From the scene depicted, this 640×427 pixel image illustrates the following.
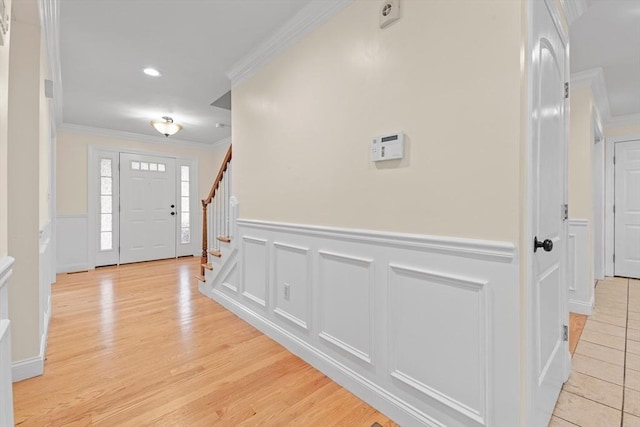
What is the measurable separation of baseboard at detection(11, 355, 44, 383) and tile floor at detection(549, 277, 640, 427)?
3.00 m

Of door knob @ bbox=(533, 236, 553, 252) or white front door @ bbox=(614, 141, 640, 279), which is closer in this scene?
door knob @ bbox=(533, 236, 553, 252)

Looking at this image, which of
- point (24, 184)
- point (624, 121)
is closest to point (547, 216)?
point (24, 184)

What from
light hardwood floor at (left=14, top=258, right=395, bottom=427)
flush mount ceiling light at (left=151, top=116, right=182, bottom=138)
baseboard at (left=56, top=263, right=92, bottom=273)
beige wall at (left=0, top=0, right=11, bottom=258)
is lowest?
light hardwood floor at (left=14, top=258, right=395, bottom=427)

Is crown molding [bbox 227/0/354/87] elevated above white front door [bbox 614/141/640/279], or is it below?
above

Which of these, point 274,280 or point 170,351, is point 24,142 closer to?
point 170,351

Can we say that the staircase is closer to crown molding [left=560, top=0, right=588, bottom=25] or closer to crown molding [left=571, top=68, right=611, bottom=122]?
crown molding [left=560, top=0, right=588, bottom=25]

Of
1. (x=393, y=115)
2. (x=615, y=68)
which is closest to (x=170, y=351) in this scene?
(x=393, y=115)

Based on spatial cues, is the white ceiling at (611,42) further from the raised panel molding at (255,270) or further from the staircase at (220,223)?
the staircase at (220,223)

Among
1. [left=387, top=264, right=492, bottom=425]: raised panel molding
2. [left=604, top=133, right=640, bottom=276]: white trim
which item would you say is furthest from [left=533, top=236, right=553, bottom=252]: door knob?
[left=604, top=133, right=640, bottom=276]: white trim

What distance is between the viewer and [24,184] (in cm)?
190

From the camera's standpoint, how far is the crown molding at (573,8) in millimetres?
1752

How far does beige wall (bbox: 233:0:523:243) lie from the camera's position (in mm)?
1194

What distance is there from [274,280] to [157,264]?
157 inches

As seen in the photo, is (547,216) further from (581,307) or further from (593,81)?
(593,81)
